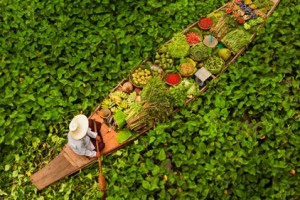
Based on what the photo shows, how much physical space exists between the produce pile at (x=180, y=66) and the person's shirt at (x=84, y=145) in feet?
1.84

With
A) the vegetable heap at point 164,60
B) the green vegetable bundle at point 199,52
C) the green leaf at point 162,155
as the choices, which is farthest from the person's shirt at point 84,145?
the green vegetable bundle at point 199,52

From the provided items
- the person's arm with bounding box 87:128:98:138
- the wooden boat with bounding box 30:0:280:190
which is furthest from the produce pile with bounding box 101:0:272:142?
the person's arm with bounding box 87:128:98:138

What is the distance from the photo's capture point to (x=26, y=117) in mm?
6980

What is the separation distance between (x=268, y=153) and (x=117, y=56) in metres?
3.53

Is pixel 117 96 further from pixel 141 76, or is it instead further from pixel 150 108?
pixel 150 108

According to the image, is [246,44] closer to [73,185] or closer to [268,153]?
[268,153]

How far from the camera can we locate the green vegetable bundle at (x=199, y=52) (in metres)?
7.08

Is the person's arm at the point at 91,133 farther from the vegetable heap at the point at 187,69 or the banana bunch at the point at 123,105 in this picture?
the vegetable heap at the point at 187,69

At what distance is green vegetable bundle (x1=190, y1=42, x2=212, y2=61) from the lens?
7078 millimetres

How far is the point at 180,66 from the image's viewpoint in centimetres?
707

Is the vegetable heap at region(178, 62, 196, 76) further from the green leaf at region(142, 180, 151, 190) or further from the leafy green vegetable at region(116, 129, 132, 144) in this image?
the green leaf at region(142, 180, 151, 190)

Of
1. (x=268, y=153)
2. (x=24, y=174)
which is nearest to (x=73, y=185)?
(x=24, y=174)

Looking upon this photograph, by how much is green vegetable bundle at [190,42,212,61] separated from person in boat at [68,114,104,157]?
2450mm

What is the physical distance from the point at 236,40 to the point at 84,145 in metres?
3.66
